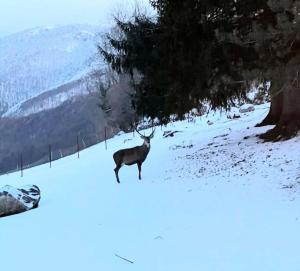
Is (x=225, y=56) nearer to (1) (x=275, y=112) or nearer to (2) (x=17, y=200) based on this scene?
(1) (x=275, y=112)

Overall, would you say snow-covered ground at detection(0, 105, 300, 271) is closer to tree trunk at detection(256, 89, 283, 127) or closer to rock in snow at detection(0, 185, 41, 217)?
rock in snow at detection(0, 185, 41, 217)

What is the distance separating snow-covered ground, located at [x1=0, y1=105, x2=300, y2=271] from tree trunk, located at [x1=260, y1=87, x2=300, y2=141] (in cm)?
49

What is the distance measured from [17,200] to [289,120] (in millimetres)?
7562

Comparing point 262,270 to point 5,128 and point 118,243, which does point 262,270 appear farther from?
point 5,128

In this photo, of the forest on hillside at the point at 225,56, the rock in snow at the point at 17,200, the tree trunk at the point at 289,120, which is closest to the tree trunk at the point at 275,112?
the forest on hillside at the point at 225,56

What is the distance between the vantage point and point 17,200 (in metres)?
14.7

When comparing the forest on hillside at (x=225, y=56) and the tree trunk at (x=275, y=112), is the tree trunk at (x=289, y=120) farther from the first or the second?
the tree trunk at (x=275, y=112)

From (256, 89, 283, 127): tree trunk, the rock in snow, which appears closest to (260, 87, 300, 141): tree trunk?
(256, 89, 283, 127): tree trunk

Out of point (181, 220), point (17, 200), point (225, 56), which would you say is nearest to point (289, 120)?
point (225, 56)

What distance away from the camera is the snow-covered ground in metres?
7.52

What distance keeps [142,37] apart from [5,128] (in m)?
127

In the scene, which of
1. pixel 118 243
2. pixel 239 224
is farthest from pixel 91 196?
pixel 239 224

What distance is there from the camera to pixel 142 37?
18.8 metres

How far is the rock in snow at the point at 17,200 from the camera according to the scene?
14.5m
